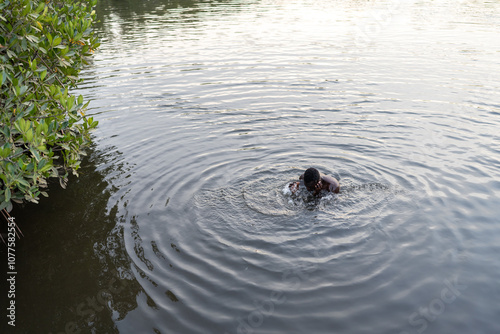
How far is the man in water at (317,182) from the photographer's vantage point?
886 centimetres

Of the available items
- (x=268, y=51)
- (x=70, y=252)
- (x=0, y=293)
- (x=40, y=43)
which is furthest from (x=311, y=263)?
(x=268, y=51)

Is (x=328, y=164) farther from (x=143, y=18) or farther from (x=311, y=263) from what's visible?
(x=143, y=18)

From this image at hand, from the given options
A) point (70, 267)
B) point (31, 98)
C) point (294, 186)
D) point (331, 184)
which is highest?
point (31, 98)

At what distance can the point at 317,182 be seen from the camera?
890 cm

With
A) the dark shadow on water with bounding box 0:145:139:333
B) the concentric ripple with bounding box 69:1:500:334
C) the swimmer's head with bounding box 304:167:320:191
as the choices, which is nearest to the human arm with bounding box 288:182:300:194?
the concentric ripple with bounding box 69:1:500:334

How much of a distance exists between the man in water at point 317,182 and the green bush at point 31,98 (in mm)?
4769

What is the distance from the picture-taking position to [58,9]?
1030 cm
